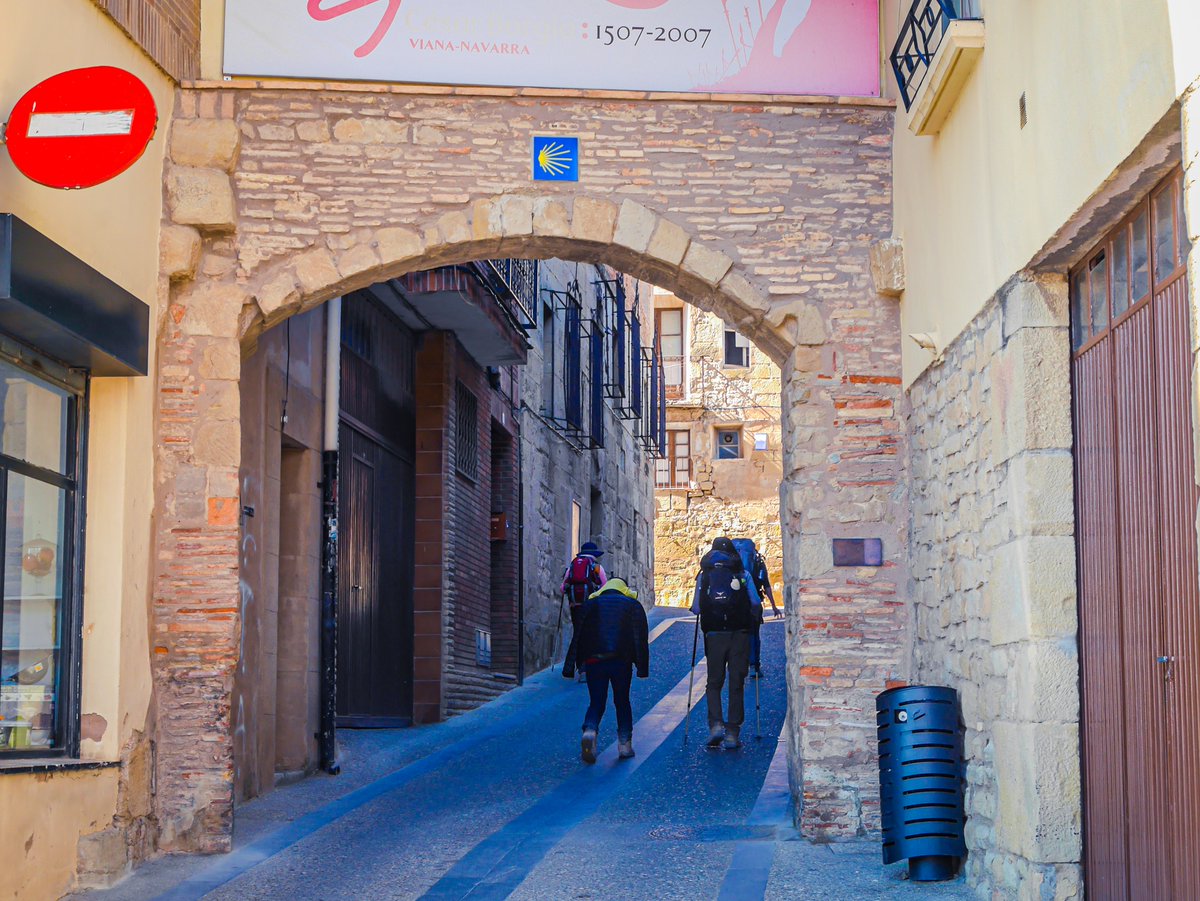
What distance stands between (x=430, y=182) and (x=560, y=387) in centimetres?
1101

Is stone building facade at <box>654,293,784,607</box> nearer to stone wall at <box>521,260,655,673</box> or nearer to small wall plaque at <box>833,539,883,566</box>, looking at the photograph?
stone wall at <box>521,260,655,673</box>

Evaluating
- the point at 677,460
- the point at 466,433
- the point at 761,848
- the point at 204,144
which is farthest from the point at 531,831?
the point at 677,460

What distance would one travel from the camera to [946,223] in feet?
24.3

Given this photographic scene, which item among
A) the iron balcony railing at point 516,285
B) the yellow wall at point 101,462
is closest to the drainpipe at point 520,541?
the iron balcony railing at point 516,285

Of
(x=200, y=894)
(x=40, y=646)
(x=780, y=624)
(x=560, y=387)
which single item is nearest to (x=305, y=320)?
(x=40, y=646)

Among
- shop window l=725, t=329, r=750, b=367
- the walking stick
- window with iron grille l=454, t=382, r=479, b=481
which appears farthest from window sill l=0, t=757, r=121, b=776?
shop window l=725, t=329, r=750, b=367

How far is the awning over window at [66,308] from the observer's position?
6.04 meters

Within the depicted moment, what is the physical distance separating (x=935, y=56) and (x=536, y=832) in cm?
467

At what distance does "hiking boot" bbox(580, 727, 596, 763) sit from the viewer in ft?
35.2

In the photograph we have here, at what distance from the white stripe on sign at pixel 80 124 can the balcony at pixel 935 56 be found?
12.2 ft

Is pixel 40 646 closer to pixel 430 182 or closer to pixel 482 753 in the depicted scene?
pixel 430 182

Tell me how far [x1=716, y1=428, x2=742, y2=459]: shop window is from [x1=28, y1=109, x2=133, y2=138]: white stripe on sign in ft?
91.4

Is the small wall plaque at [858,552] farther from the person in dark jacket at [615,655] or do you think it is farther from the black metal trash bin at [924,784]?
the person in dark jacket at [615,655]

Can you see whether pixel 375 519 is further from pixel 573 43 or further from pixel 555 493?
pixel 555 493
